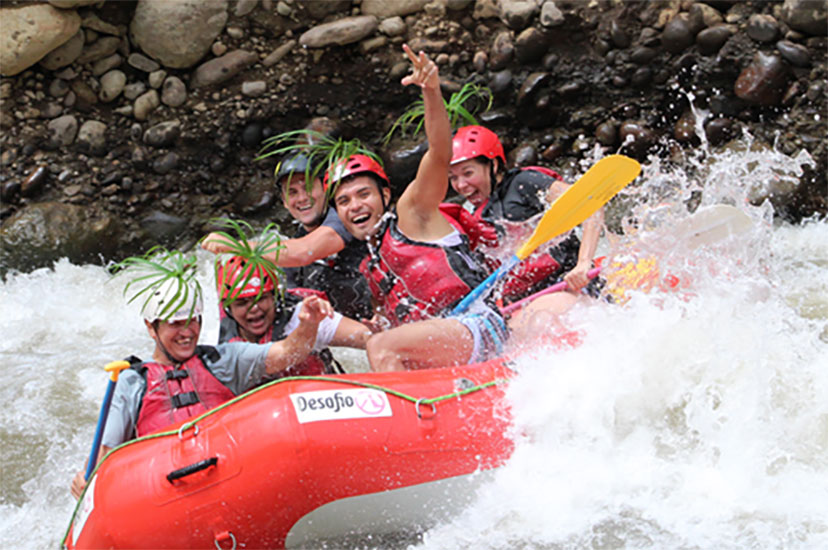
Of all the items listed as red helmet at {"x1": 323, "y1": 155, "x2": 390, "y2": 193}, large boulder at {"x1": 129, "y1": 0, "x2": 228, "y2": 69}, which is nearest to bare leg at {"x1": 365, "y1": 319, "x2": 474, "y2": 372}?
red helmet at {"x1": 323, "y1": 155, "x2": 390, "y2": 193}

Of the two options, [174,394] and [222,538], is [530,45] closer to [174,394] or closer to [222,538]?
[174,394]

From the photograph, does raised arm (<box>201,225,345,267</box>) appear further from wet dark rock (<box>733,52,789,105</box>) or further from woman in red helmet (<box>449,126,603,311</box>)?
wet dark rock (<box>733,52,789,105</box>)

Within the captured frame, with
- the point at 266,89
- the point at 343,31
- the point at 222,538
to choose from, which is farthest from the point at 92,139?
the point at 222,538

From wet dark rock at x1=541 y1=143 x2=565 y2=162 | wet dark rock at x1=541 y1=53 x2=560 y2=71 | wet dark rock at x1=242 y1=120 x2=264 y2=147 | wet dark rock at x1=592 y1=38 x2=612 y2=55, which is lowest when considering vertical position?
wet dark rock at x1=541 y1=143 x2=565 y2=162

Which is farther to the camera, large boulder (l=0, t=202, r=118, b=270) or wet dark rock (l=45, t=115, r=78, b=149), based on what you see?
wet dark rock (l=45, t=115, r=78, b=149)

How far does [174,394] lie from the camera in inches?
124

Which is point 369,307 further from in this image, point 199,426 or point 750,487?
point 750,487

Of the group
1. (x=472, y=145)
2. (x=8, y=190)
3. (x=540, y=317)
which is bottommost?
(x=8, y=190)

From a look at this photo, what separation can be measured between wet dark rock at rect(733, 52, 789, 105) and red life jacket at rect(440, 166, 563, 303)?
3.11 meters

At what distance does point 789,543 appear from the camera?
2.63m

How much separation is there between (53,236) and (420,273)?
13.0 ft

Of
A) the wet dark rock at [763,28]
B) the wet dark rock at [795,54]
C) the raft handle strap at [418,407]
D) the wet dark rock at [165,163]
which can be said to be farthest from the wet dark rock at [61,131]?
the wet dark rock at [795,54]

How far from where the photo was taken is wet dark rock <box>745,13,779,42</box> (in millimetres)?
6133

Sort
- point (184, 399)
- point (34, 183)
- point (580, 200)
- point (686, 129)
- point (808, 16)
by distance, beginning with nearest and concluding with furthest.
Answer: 1. point (184, 399)
2. point (580, 200)
3. point (808, 16)
4. point (686, 129)
5. point (34, 183)
